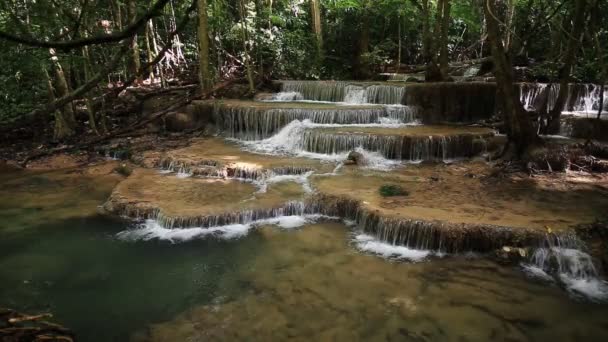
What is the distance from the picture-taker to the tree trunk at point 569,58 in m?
7.47

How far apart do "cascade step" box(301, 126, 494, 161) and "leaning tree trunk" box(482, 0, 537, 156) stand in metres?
0.99

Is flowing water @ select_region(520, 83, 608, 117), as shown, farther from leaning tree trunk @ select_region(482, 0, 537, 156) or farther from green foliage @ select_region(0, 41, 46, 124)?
green foliage @ select_region(0, 41, 46, 124)

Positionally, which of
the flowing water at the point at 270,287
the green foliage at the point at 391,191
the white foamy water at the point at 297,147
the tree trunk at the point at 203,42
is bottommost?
the flowing water at the point at 270,287

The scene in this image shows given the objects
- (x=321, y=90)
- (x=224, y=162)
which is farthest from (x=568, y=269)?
(x=321, y=90)

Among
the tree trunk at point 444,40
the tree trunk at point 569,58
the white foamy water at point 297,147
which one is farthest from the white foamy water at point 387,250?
the tree trunk at point 444,40

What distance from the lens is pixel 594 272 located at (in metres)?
5.07

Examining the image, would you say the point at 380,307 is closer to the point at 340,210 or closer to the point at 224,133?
the point at 340,210

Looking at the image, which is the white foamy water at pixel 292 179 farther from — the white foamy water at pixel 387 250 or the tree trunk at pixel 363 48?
the tree trunk at pixel 363 48

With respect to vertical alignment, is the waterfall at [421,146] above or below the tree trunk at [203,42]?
below

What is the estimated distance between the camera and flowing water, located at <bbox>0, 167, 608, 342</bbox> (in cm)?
426

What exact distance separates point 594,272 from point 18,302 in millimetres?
6559

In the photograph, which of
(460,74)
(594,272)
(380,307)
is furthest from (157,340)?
(460,74)

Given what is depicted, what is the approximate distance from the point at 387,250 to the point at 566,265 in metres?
2.12

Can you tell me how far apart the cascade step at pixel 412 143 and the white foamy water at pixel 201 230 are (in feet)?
10.1
